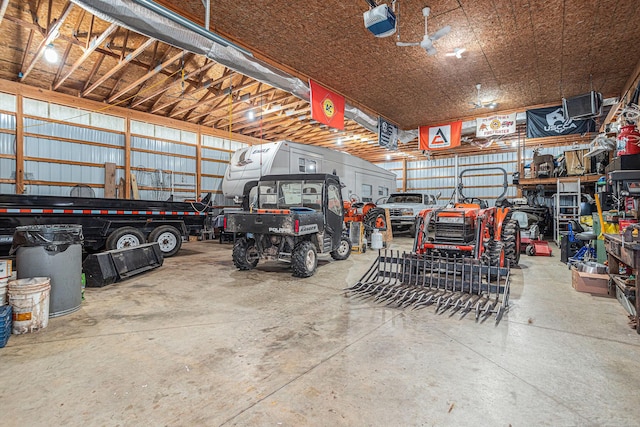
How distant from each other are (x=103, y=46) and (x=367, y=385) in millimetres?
8880

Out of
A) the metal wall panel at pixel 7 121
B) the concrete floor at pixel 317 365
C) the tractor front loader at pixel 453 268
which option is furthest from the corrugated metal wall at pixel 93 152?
the tractor front loader at pixel 453 268

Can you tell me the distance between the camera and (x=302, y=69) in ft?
23.1

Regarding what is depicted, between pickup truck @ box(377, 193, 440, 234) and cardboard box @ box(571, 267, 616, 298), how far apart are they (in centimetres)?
574

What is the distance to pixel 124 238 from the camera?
677cm

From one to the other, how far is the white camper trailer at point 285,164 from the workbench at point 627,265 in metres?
6.03

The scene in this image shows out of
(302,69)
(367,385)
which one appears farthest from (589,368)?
(302,69)

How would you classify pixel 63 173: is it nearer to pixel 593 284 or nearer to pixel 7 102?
pixel 7 102

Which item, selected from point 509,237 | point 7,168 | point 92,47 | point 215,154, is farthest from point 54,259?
point 215,154

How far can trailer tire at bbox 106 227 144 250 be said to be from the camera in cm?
652

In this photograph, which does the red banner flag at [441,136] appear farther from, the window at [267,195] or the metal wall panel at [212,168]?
the metal wall panel at [212,168]

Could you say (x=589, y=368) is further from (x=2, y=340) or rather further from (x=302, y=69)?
(x=302, y=69)

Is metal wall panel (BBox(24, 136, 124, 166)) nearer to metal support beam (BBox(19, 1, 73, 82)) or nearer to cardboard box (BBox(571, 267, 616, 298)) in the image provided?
metal support beam (BBox(19, 1, 73, 82))

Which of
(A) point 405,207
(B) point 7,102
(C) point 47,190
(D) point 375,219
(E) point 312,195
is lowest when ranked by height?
(D) point 375,219

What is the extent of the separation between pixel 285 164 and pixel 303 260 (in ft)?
15.0
